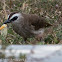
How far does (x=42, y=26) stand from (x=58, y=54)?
8.71 feet

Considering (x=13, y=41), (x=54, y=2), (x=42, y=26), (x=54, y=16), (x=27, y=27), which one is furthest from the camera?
(x=54, y=2)

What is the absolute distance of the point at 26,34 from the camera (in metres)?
3.97

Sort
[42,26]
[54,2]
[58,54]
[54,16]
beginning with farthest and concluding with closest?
[54,2]
[54,16]
[42,26]
[58,54]

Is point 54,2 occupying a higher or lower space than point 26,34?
higher

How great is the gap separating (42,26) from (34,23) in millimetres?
199

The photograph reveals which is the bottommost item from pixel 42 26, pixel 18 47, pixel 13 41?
pixel 13 41

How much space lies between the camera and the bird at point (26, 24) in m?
3.91

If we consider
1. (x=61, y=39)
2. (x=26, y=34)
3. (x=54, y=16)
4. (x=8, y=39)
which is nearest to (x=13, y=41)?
(x=8, y=39)

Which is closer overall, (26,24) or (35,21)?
(26,24)

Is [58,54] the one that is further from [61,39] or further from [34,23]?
[61,39]

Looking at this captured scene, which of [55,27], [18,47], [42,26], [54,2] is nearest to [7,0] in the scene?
[54,2]

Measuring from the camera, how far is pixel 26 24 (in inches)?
154

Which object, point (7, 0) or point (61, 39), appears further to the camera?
point (7, 0)

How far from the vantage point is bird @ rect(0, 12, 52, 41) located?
3.91 meters
